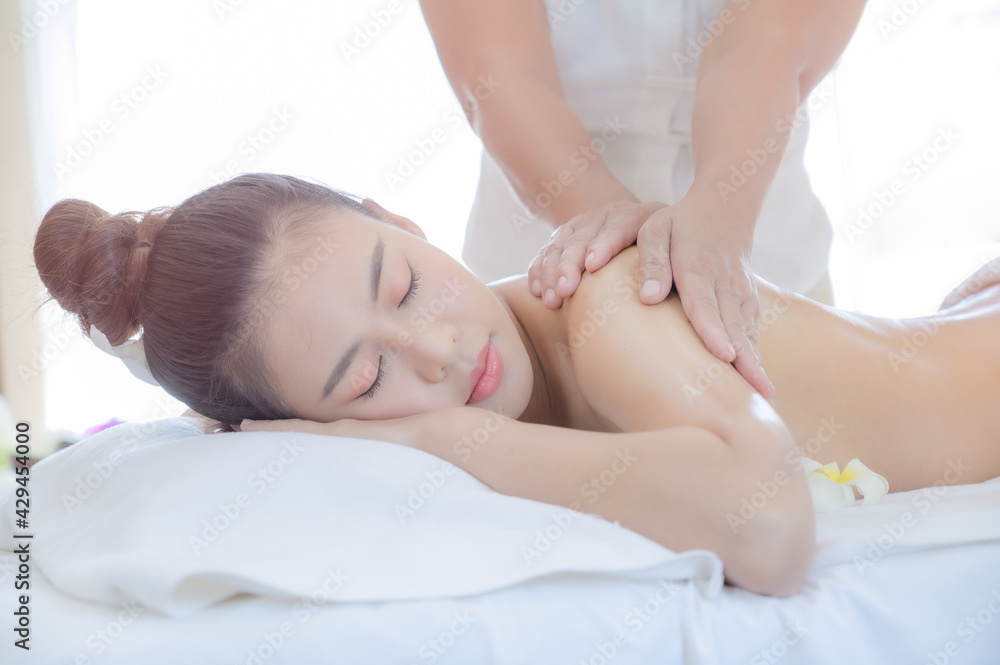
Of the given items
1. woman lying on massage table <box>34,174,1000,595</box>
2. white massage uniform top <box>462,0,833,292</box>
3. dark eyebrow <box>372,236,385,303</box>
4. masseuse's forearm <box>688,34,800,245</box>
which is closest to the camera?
woman lying on massage table <box>34,174,1000,595</box>

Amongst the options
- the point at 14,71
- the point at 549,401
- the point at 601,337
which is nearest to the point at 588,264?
the point at 601,337

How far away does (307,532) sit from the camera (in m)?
0.90

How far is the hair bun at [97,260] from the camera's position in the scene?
3.99 ft

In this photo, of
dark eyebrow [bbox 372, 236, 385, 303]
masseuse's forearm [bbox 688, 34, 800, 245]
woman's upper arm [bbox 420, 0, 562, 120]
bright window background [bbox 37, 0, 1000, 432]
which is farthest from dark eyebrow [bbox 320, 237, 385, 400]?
bright window background [bbox 37, 0, 1000, 432]

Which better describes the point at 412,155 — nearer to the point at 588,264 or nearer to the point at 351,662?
the point at 588,264

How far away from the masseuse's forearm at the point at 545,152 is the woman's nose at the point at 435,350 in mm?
460

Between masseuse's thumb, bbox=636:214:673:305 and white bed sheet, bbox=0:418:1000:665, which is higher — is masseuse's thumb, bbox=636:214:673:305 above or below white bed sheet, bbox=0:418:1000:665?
above

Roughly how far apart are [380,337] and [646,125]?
954 mm

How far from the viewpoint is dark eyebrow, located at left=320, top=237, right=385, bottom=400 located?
3.63 ft

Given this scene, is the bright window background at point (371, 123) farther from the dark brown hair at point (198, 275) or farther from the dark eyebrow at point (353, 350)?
the dark eyebrow at point (353, 350)

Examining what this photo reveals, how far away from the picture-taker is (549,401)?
4.53 ft

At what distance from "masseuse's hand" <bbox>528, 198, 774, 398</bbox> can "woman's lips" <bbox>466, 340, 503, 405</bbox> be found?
129 mm

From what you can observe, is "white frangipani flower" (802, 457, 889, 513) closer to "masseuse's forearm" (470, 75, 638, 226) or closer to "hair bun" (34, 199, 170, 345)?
"masseuse's forearm" (470, 75, 638, 226)

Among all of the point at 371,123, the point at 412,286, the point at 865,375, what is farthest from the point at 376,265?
the point at 371,123
